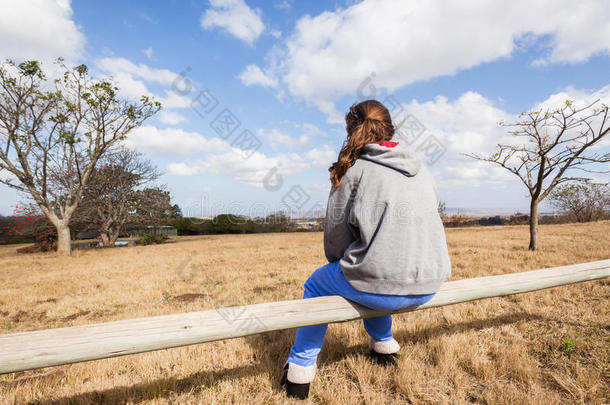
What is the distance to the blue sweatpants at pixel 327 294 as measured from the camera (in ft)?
6.43

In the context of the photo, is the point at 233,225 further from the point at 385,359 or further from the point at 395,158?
the point at 395,158

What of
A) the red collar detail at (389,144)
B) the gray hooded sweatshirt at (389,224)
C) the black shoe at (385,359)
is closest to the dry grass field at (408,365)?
the black shoe at (385,359)

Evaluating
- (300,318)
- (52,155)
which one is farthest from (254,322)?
(52,155)

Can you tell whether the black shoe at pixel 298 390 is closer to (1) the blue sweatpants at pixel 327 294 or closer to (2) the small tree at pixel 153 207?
(1) the blue sweatpants at pixel 327 294

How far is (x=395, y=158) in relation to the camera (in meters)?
1.93

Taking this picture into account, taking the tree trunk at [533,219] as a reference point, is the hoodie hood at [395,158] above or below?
above

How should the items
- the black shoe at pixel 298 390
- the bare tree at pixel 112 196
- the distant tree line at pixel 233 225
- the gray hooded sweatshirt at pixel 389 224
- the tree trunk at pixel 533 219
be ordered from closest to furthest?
the gray hooded sweatshirt at pixel 389 224 → the black shoe at pixel 298 390 → the tree trunk at pixel 533 219 → the bare tree at pixel 112 196 → the distant tree line at pixel 233 225

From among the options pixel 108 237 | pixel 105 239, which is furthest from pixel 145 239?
pixel 105 239

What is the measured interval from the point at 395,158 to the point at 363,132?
1.04 feet

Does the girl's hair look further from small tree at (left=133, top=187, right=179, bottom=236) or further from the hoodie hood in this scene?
small tree at (left=133, top=187, right=179, bottom=236)

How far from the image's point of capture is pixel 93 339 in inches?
61.4

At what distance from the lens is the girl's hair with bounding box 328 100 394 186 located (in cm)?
204

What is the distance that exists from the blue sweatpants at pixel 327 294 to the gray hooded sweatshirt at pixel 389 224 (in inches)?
2.8

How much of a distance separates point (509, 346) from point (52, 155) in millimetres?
18228
